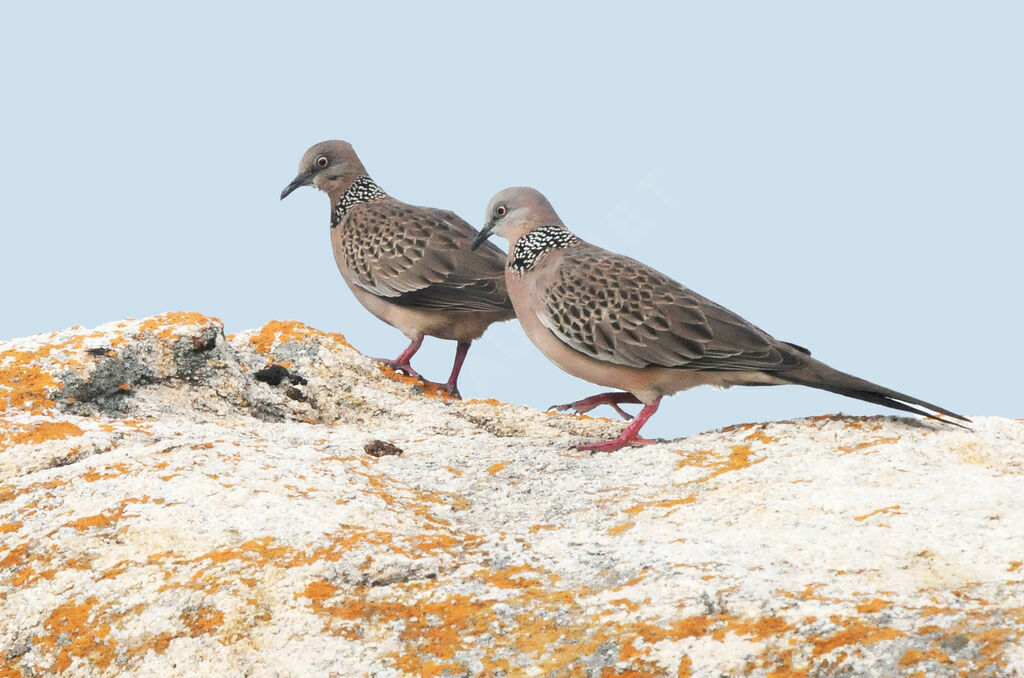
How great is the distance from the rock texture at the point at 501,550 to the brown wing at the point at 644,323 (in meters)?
0.78

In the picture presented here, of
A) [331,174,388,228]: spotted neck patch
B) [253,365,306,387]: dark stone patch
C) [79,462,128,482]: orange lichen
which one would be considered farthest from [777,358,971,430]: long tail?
[331,174,388,228]: spotted neck patch

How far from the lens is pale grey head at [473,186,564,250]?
779 centimetres

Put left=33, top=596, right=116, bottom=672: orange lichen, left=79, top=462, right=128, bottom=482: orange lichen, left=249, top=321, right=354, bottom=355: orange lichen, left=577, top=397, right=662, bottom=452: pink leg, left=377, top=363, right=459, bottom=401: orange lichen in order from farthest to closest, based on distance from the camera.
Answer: left=377, top=363, right=459, bottom=401: orange lichen, left=249, top=321, right=354, bottom=355: orange lichen, left=577, top=397, right=662, bottom=452: pink leg, left=79, top=462, right=128, bottom=482: orange lichen, left=33, top=596, right=116, bottom=672: orange lichen

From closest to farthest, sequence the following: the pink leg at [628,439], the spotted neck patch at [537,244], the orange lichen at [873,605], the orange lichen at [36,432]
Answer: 1. the orange lichen at [873,605]
2. the orange lichen at [36,432]
3. the pink leg at [628,439]
4. the spotted neck patch at [537,244]

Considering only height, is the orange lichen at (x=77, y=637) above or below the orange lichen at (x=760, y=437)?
below

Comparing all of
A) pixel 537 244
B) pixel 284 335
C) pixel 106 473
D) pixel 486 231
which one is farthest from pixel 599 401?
pixel 106 473

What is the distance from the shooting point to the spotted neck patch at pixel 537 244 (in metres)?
7.58

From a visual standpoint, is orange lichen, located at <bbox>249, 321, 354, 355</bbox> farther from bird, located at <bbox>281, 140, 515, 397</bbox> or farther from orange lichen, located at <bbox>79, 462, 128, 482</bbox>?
orange lichen, located at <bbox>79, 462, 128, 482</bbox>

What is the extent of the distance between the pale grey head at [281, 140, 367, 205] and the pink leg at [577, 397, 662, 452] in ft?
14.8

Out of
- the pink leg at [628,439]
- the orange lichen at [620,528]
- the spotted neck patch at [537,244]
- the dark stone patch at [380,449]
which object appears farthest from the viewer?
the spotted neck patch at [537,244]

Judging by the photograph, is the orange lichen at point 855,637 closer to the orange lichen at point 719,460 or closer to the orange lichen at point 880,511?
the orange lichen at point 880,511

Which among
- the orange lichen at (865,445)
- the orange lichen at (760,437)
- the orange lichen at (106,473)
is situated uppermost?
the orange lichen at (865,445)

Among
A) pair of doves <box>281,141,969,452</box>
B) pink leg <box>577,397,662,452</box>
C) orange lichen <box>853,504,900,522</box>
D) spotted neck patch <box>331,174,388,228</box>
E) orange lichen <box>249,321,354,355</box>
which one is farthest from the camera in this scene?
spotted neck patch <box>331,174,388,228</box>

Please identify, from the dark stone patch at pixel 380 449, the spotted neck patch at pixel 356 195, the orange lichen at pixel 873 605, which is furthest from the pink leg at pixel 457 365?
the orange lichen at pixel 873 605
